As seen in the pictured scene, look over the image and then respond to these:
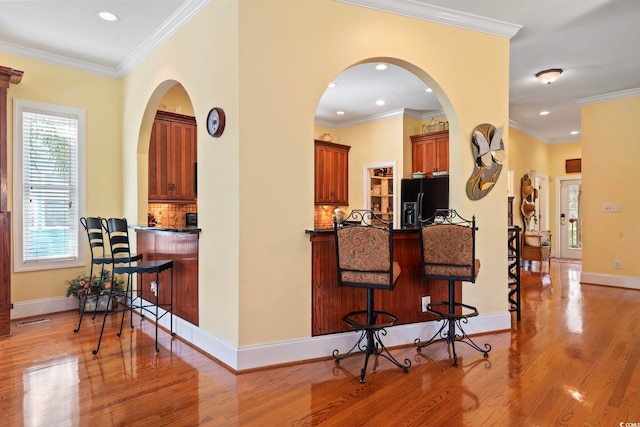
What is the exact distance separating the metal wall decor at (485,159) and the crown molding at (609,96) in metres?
3.67

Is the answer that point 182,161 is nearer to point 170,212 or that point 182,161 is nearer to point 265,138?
point 170,212

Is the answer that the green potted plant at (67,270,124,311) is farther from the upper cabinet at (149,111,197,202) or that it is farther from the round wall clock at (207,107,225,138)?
the round wall clock at (207,107,225,138)

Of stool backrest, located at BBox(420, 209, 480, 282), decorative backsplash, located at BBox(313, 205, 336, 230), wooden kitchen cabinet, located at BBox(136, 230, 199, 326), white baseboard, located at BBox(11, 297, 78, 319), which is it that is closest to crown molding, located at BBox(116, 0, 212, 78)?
wooden kitchen cabinet, located at BBox(136, 230, 199, 326)

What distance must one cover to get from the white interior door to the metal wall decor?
7399 mm

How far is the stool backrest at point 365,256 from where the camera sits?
2.69m

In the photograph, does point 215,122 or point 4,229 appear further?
point 4,229

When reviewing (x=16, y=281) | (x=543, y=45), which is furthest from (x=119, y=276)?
(x=543, y=45)

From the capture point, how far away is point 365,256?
108 inches

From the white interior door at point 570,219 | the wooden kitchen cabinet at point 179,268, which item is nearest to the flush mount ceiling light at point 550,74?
the wooden kitchen cabinet at point 179,268

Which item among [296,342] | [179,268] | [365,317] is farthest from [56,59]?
[365,317]

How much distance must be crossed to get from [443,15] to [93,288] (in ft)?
15.5

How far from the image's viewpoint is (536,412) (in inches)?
87.8

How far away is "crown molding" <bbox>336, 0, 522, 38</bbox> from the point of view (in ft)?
Answer: 10.8

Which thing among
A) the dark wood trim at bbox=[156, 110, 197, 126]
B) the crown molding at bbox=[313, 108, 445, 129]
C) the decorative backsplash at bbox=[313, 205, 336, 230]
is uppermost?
the crown molding at bbox=[313, 108, 445, 129]
